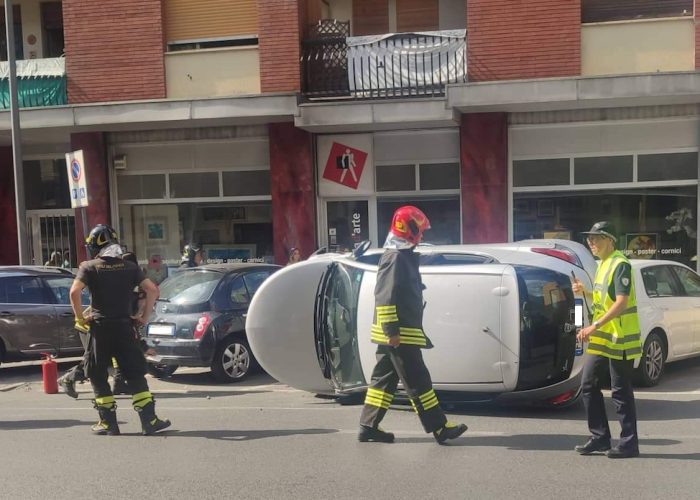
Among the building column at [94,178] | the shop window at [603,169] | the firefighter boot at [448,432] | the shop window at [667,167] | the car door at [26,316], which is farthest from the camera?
the building column at [94,178]

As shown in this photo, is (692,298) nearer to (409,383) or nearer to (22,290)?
(409,383)

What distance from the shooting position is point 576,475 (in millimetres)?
4801

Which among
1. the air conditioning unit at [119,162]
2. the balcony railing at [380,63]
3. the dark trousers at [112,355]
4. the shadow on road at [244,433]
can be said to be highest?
the balcony railing at [380,63]

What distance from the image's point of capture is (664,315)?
7.97 metres

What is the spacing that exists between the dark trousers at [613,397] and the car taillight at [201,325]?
4824 mm

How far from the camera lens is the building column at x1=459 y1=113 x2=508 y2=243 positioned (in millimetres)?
13328

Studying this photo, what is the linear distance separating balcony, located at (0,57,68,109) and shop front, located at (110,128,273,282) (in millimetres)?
1431

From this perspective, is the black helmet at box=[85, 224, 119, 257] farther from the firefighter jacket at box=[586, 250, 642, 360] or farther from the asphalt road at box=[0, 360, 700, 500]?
the firefighter jacket at box=[586, 250, 642, 360]

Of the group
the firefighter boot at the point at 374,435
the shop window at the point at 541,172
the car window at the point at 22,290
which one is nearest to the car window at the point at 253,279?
the car window at the point at 22,290

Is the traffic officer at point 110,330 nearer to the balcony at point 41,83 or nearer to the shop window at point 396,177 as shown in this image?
the shop window at point 396,177

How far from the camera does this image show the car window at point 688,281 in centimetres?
857

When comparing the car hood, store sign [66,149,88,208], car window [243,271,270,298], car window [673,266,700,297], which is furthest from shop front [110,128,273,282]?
car window [673,266,700,297]

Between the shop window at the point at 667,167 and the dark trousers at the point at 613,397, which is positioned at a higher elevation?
the shop window at the point at 667,167

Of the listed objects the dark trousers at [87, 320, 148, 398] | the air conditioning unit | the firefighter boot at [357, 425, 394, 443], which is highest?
the air conditioning unit
